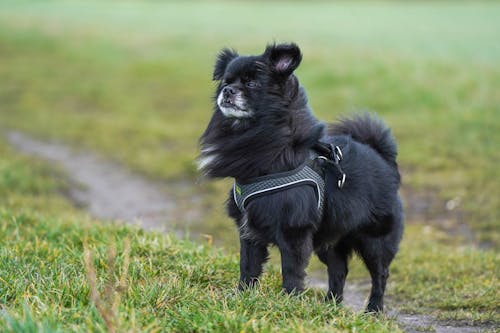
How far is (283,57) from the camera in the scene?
4.17 meters

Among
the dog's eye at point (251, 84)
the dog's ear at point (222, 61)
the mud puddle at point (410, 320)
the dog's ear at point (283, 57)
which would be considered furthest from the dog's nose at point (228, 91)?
the mud puddle at point (410, 320)

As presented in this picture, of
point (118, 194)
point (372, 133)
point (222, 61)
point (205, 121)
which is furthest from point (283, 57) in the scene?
point (205, 121)

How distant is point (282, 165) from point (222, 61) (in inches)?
36.3

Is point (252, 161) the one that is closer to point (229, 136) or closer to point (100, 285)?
point (229, 136)

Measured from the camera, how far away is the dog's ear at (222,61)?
4560 millimetres

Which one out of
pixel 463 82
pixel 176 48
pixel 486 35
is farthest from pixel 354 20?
pixel 463 82

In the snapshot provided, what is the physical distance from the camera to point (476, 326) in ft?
15.0

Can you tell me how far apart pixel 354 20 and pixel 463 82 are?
21.5 meters

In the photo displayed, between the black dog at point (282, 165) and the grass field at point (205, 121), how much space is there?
35 centimetres

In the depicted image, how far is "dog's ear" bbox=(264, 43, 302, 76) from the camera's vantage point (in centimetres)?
409

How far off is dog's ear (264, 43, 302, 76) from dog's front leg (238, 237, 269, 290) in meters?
1.12

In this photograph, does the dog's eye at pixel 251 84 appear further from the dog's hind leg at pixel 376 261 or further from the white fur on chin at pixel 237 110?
the dog's hind leg at pixel 376 261

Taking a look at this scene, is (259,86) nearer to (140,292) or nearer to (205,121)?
(140,292)

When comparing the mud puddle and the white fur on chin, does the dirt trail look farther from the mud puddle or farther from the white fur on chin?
the white fur on chin
